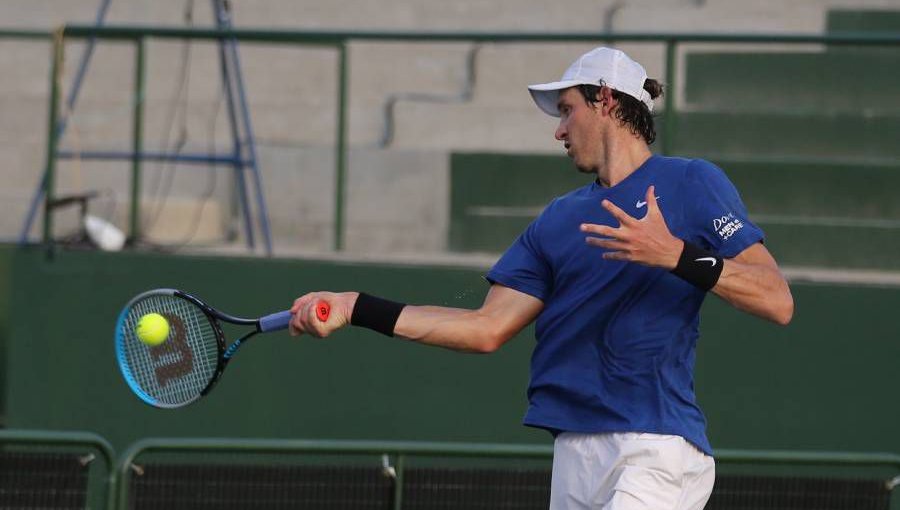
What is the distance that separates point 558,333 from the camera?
4.25m

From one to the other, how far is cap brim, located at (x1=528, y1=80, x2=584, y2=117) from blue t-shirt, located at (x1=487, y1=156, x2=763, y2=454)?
11.9 inches

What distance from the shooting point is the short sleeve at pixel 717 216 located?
4.03 meters

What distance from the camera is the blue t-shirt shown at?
409 centimetres

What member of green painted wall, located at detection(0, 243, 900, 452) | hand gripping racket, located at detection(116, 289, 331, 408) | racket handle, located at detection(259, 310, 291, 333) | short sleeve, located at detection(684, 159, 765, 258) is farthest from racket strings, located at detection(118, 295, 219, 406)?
green painted wall, located at detection(0, 243, 900, 452)

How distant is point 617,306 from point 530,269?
337 millimetres

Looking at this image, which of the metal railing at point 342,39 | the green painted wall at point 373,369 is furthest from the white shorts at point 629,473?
the metal railing at point 342,39

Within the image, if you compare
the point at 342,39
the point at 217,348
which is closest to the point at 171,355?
the point at 217,348

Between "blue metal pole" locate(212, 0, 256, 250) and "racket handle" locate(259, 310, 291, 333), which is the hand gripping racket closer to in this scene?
"racket handle" locate(259, 310, 291, 333)

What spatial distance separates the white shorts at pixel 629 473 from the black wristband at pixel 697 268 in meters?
0.46

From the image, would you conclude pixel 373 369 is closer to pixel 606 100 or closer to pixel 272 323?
pixel 272 323

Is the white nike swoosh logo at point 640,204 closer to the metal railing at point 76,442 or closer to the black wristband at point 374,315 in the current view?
the black wristband at point 374,315

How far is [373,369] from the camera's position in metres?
7.69

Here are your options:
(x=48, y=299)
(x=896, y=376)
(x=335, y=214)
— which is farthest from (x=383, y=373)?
(x=896, y=376)

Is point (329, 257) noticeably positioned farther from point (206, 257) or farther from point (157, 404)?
point (157, 404)
